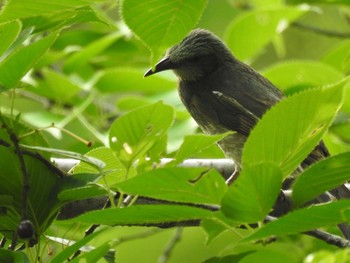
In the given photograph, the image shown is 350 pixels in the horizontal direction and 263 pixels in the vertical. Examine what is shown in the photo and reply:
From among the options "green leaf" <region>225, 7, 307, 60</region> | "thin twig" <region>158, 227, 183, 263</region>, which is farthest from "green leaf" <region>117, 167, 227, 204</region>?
"thin twig" <region>158, 227, 183, 263</region>

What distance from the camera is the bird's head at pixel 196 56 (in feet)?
14.0

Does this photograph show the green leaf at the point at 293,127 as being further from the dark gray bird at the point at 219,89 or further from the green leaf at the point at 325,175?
the dark gray bird at the point at 219,89

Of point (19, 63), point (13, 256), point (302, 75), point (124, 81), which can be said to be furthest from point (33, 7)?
point (124, 81)

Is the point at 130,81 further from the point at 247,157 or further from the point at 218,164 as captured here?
the point at 247,157

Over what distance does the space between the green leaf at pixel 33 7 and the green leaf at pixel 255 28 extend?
241cm

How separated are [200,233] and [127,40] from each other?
1673 millimetres

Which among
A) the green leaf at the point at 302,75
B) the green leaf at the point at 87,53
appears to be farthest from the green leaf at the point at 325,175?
the green leaf at the point at 87,53

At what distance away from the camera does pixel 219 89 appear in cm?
436

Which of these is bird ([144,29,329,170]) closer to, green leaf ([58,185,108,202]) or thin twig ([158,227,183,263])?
thin twig ([158,227,183,263])

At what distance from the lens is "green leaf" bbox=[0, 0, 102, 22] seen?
6.02 feet

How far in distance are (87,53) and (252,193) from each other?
283 cm

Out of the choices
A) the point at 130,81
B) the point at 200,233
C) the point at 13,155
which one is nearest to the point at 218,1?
the point at 200,233

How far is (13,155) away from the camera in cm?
221

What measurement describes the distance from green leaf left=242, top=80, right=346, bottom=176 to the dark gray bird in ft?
6.29
